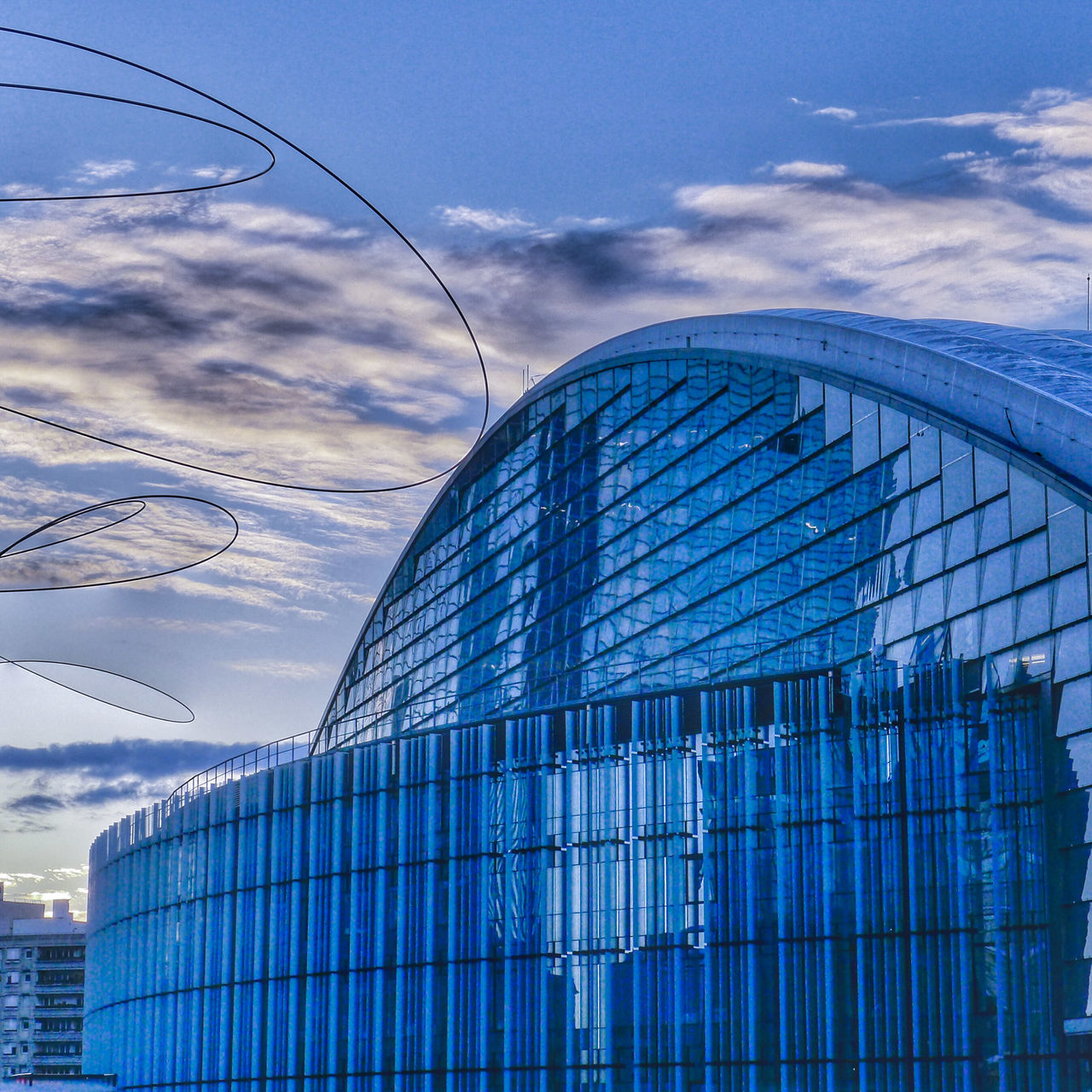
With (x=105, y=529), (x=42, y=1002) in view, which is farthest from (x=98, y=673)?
(x=42, y=1002)

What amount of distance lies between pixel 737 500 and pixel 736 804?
14370mm

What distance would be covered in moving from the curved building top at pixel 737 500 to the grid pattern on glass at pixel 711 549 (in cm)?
10

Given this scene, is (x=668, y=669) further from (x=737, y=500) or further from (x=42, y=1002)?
(x=42, y=1002)

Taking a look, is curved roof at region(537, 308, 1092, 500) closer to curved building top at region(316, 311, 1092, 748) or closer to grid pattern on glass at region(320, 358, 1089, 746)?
curved building top at region(316, 311, 1092, 748)

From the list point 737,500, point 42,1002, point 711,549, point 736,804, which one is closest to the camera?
point 736,804

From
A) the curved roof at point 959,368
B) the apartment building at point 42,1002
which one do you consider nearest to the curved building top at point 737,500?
the curved roof at point 959,368

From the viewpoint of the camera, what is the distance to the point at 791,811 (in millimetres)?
44094

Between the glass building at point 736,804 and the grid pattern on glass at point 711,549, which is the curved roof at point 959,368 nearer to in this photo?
the glass building at point 736,804

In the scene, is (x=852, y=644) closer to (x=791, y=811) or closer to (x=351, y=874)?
(x=791, y=811)

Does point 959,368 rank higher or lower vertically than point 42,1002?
higher

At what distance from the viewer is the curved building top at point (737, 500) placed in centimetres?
4309

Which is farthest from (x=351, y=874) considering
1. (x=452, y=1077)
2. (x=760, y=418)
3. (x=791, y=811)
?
(x=760, y=418)

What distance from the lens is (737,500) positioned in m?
56.6

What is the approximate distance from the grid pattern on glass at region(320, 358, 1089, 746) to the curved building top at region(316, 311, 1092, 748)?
10cm
